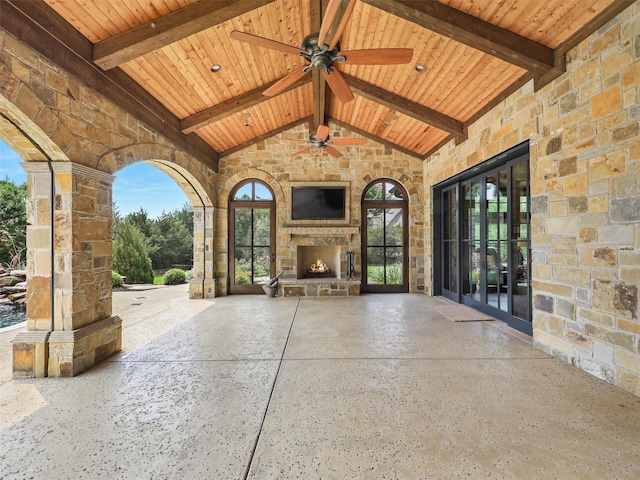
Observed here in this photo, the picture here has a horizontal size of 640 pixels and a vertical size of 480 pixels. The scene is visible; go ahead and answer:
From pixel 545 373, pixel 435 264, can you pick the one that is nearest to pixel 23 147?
pixel 545 373

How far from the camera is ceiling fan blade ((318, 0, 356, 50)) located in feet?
7.00

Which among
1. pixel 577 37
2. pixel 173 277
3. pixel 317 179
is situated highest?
pixel 577 37

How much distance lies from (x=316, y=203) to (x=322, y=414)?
16.1ft

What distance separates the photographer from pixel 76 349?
2.59m

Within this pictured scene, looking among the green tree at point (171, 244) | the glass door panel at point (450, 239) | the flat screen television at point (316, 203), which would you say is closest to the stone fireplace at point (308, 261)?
the flat screen television at point (316, 203)

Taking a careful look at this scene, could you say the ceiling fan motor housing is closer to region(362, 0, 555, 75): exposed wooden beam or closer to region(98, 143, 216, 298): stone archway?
region(362, 0, 555, 75): exposed wooden beam

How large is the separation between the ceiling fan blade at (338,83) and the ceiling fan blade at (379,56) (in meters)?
0.27

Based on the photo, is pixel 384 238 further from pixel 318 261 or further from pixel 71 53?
pixel 71 53

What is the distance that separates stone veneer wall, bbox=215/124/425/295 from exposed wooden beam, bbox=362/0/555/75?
144 inches

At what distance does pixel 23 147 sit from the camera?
96.1 inches

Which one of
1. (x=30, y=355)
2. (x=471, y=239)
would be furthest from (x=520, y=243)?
(x=30, y=355)

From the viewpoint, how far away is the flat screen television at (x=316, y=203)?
6.46 metres

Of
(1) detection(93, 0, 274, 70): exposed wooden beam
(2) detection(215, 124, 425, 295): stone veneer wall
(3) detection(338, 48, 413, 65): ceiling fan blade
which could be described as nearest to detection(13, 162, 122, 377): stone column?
(1) detection(93, 0, 274, 70): exposed wooden beam

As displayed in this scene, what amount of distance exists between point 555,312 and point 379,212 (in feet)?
13.5
